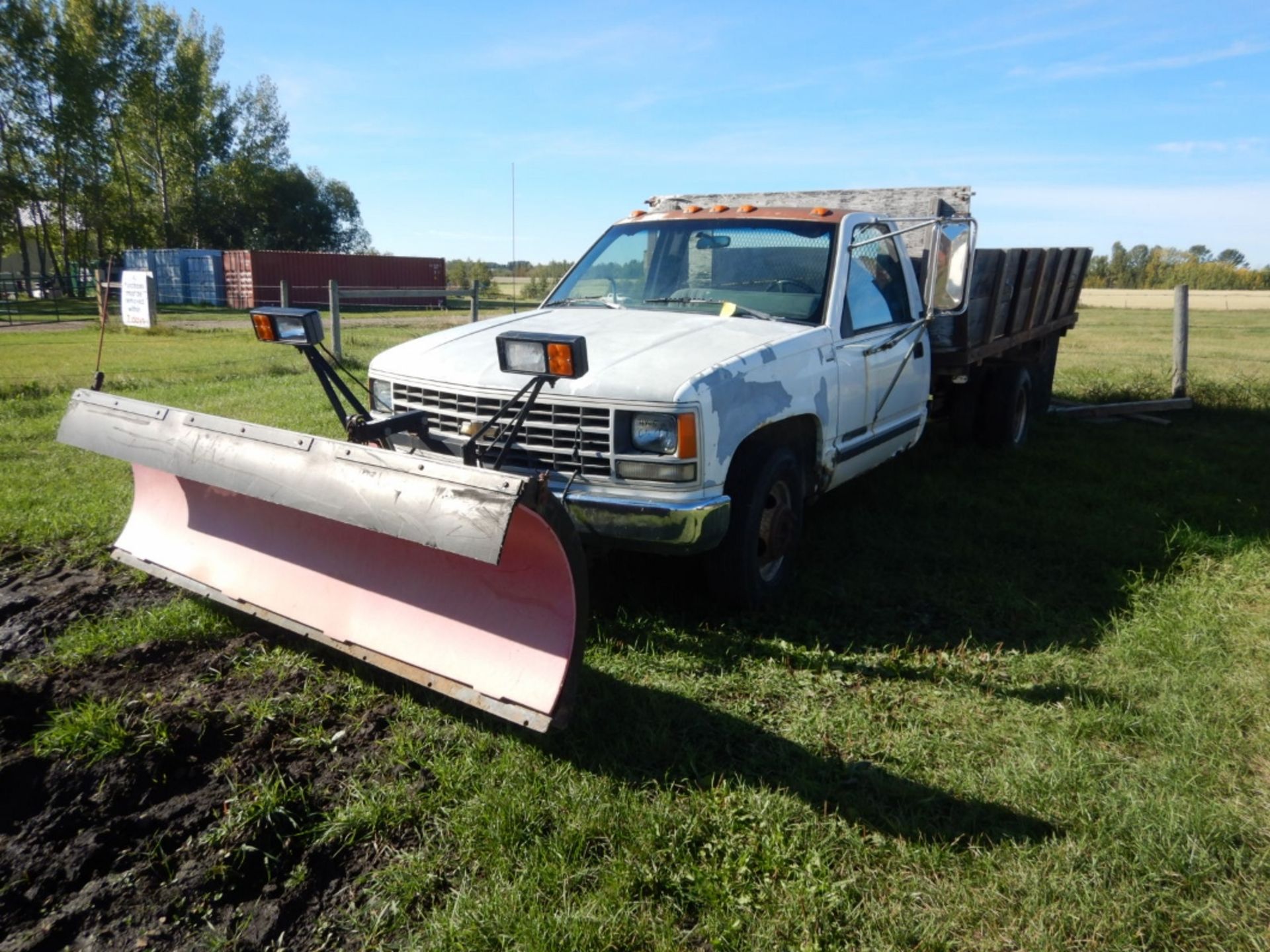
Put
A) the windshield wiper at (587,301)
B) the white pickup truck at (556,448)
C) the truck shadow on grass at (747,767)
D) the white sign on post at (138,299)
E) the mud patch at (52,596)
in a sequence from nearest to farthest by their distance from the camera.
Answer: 1. the truck shadow on grass at (747,767)
2. the white pickup truck at (556,448)
3. the mud patch at (52,596)
4. the windshield wiper at (587,301)
5. the white sign on post at (138,299)

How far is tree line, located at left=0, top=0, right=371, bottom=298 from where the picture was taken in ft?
147

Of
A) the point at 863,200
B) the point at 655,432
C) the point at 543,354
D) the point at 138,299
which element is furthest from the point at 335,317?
the point at 543,354

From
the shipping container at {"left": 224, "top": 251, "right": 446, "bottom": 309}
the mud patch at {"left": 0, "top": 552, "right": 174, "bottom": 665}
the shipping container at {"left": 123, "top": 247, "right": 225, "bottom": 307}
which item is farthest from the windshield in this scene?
the shipping container at {"left": 123, "top": 247, "right": 225, "bottom": 307}

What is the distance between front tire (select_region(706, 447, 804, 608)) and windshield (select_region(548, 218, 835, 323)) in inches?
36.5

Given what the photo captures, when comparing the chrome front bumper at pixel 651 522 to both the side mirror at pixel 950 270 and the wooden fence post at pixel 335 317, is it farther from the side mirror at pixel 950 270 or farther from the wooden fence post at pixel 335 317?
the wooden fence post at pixel 335 317

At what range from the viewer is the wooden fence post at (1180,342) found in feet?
35.7

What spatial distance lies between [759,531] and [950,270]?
1972mm

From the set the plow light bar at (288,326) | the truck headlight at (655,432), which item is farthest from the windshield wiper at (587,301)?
the plow light bar at (288,326)

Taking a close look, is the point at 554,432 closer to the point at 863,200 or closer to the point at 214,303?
the point at 863,200

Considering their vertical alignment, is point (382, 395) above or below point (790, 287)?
below

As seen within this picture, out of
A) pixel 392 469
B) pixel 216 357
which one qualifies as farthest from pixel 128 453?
pixel 216 357

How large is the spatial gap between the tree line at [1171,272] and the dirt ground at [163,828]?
63.8 meters

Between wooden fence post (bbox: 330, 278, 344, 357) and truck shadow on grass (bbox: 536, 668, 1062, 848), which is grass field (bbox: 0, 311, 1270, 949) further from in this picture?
wooden fence post (bbox: 330, 278, 344, 357)

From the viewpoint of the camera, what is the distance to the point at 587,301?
17.9 feet
